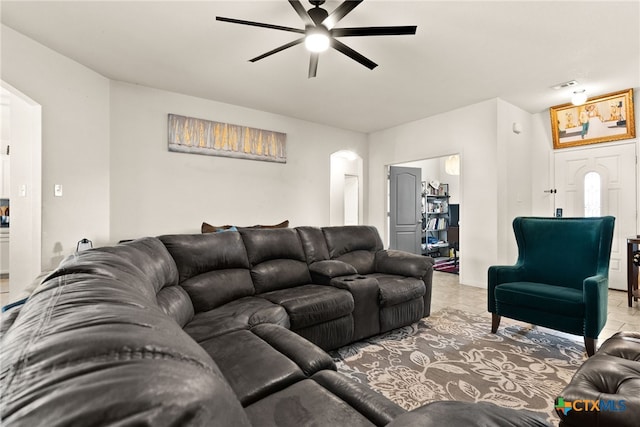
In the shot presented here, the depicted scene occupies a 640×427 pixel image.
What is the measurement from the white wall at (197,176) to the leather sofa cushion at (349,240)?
6.81ft

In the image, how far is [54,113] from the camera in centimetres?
308

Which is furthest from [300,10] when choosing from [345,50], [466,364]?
[466,364]

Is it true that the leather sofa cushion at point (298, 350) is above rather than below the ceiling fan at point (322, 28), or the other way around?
below

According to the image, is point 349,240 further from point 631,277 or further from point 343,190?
point 343,190

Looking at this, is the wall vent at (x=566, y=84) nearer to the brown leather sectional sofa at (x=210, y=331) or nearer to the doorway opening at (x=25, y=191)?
the brown leather sectional sofa at (x=210, y=331)

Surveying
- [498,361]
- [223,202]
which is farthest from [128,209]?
[498,361]

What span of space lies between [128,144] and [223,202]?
4.81 ft

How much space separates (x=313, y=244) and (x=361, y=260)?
24.6 inches

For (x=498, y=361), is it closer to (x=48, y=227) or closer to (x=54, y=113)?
(x=48, y=227)

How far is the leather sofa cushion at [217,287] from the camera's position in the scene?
6.64ft

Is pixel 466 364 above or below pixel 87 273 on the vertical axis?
below

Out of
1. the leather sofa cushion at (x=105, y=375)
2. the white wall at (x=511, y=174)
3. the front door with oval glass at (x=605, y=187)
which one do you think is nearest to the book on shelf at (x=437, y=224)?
the white wall at (x=511, y=174)

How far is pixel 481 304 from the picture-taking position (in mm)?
Result: 3707

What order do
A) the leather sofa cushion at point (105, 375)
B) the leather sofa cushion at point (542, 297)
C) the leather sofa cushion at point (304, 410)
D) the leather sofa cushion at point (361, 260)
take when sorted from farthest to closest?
the leather sofa cushion at point (361, 260)
the leather sofa cushion at point (542, 297)
the leather sofa cushion at point (304, 410)
the leather sofa cushion at point (105, 375)
